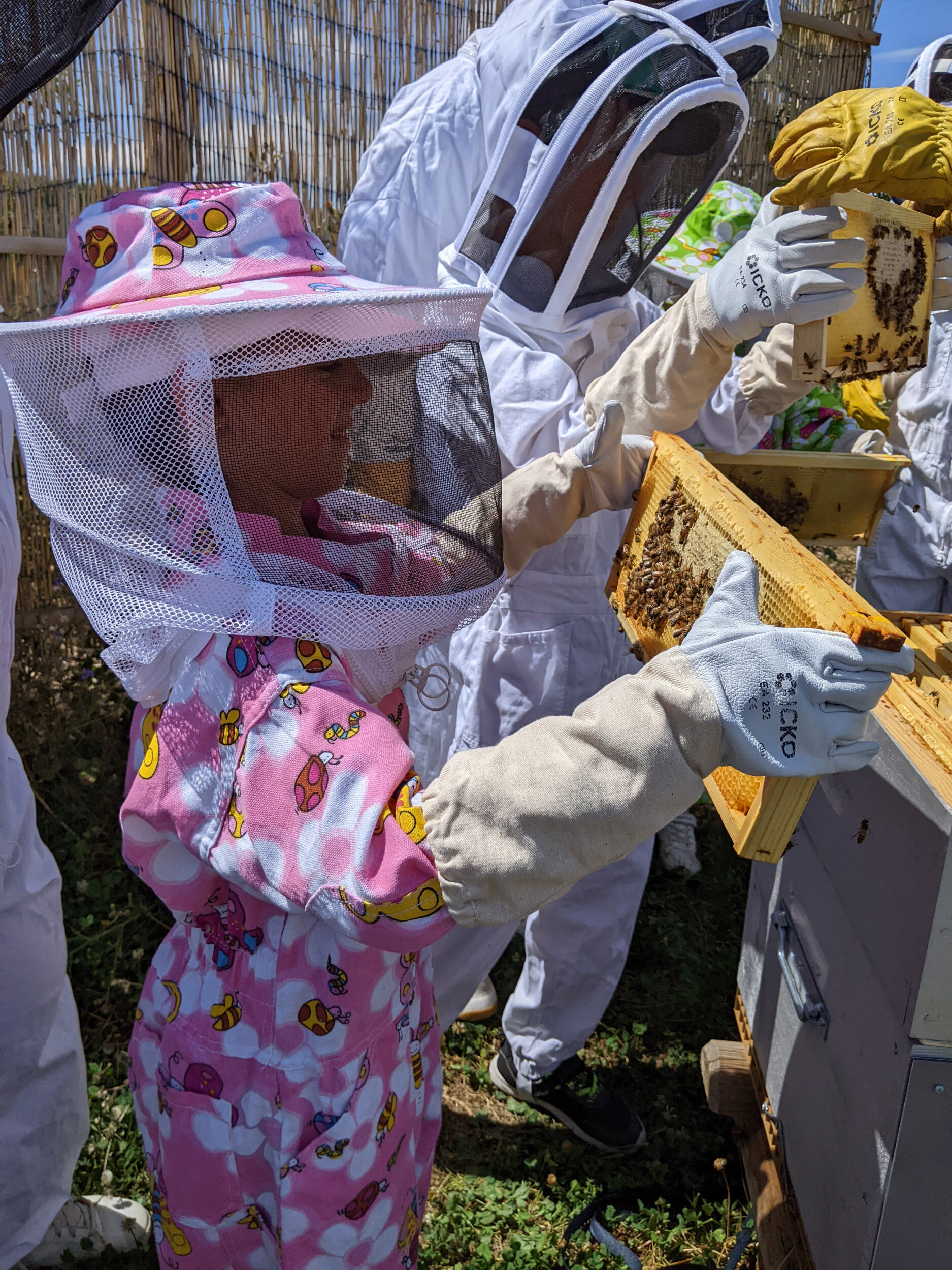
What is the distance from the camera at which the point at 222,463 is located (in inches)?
52.8

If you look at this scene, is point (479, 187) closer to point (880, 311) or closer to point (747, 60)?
point (747, 60)

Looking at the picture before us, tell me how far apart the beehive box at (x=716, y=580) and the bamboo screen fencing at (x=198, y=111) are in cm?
354

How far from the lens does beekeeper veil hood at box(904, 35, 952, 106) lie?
399cm

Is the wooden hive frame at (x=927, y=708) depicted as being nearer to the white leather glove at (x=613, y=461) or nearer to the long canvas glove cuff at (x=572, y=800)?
the long canvas glove cuff at (x=572, y=800)

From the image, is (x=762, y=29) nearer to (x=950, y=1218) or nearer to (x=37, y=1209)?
(x=950, y=1218)

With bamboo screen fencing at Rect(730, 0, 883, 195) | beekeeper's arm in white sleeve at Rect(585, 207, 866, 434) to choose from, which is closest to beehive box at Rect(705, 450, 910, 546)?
beekeeper's arm in white sleeve at Rect(585, 207, 866, 434)

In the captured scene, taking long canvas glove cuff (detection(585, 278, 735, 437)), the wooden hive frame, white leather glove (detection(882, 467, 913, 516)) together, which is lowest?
white leather glove (detection(882, 467, 913, 516))

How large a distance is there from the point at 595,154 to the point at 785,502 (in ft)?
3.61

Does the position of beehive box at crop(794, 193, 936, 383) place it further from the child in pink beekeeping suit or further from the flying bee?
the flying bee

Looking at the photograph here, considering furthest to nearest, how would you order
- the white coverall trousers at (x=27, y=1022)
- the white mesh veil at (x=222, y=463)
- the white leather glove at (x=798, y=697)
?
the white coverall trousers at (x=27, y=1022) < the white mesh veil at (x=222, y=463) < the white leather glove at (x=798, y=697)

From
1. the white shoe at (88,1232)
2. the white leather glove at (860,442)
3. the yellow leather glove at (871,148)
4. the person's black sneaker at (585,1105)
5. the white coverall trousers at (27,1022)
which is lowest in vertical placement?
the person's black sneaker at (585,1105)

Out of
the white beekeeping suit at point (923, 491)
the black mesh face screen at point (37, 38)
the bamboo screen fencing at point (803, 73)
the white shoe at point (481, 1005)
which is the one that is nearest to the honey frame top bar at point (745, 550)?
the black mesh face screen at point (37, 38)

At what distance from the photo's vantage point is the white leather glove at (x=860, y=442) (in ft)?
11.2

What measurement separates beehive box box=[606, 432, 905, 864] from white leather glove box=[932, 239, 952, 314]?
886 mm
